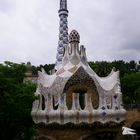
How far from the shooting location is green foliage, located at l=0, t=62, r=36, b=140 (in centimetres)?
1645

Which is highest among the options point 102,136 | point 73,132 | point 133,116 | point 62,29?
point 62,29

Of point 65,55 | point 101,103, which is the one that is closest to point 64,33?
point 65,55

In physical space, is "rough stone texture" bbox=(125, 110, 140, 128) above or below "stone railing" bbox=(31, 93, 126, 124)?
above

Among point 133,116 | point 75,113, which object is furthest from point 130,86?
point 75,113

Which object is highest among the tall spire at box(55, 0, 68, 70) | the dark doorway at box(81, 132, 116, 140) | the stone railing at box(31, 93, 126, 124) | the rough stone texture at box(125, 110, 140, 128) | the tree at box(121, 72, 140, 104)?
the tall spire at box(55, 0, 68, 70)

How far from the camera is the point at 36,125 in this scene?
1744 cm

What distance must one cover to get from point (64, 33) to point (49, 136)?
50.9 ft

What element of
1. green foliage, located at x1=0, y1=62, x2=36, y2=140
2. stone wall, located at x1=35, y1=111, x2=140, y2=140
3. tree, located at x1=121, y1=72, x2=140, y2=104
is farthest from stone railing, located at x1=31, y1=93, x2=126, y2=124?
tree, located at x1=121, y1=72, x2=140, y2=104

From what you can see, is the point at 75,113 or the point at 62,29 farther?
the point at 62,29

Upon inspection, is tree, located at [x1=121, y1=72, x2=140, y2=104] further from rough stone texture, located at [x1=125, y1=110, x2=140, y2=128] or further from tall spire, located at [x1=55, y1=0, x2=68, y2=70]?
tall spire, located at [x1=55, y1=0, x2=68, y2=70]

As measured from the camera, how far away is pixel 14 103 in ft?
54.7

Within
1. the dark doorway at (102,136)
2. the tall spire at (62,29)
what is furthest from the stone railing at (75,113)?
the tall spire at (62,29)

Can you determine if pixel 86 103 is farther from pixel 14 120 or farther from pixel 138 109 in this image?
pixel 138 109

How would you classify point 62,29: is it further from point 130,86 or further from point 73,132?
point 73,132
